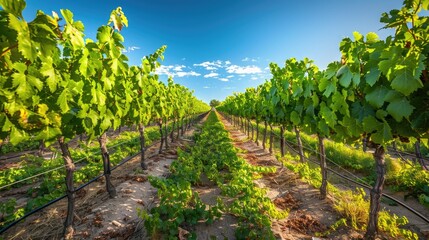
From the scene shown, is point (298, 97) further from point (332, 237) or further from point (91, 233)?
point (91, 233)

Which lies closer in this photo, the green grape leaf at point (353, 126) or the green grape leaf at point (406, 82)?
the green grape leaf at point (406, 82)

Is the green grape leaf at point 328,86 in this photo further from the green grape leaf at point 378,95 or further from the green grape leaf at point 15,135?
the green grape leaf at point 15,135

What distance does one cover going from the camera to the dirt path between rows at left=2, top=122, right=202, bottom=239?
410cm

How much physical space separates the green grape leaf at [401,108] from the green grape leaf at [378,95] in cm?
21

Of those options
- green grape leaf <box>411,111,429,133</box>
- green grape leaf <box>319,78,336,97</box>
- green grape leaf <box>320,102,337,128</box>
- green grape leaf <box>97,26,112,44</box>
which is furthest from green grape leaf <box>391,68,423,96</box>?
green grape leaf <box>97,26,112,44</box>

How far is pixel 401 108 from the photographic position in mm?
2400

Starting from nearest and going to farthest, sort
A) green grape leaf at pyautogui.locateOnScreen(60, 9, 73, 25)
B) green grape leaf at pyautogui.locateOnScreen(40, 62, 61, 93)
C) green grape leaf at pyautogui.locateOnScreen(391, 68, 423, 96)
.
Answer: green grape leaf at pyautogui.locateOnScreen(391, 68, 423, 96), green grape leaf at pyautogui.locateOnScreen(40, 62, 61, 93), green grape leaf at pyautogui.locateOnScreen(60, 9, 73, 25)

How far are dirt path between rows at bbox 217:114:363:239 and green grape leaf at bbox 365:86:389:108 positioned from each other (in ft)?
8.63

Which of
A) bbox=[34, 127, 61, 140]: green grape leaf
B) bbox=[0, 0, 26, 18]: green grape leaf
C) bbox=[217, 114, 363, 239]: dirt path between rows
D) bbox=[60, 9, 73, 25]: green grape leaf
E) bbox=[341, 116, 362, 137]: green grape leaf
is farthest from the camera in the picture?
bbox=[217, 114, 363, 239]: dirt path between rows

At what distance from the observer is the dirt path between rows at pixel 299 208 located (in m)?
4.27

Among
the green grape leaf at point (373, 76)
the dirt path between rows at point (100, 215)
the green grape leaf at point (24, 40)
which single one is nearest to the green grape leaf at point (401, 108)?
the green grape leaf at point (373, 76)

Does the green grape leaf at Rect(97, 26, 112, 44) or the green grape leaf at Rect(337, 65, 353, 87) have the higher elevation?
the green grape leaf at Rect(97, 26, 112, 44)

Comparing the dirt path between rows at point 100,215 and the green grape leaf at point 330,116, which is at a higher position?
the green grape leaf at point 330,116

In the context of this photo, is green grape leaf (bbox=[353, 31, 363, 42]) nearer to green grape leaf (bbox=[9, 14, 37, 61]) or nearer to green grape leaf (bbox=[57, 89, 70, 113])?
green grape leaf (bbox=[9, 14, 37, 61])
